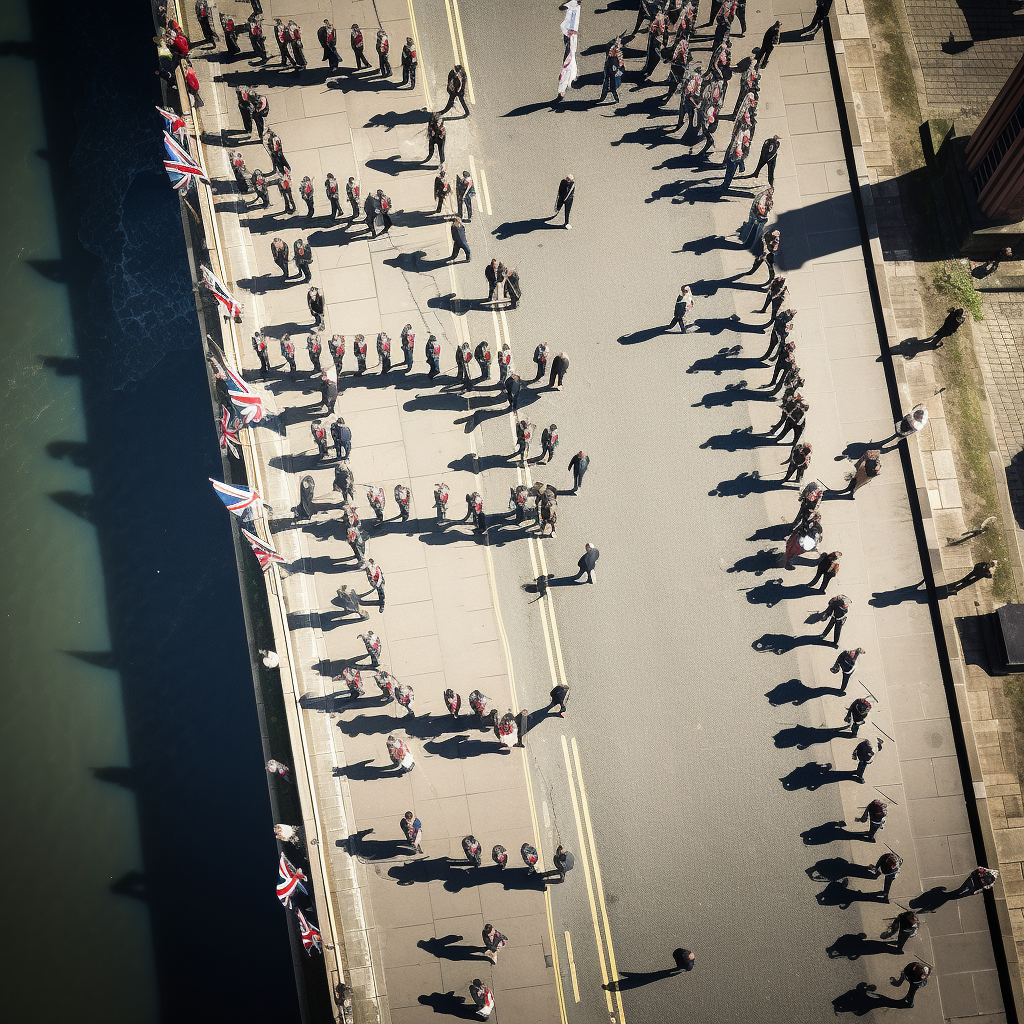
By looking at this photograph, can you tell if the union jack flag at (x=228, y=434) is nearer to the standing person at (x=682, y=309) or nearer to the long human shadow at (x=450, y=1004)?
the standing person at (x=682, y=309)

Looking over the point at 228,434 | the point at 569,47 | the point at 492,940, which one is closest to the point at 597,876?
the point at 492,940

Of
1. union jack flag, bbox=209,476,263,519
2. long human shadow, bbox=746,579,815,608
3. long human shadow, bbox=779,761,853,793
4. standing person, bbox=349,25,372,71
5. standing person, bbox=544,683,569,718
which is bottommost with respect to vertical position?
long human shadow, bbox=779,761,853,793

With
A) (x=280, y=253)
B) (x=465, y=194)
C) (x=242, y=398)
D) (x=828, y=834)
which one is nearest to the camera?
(x=828, y=834)

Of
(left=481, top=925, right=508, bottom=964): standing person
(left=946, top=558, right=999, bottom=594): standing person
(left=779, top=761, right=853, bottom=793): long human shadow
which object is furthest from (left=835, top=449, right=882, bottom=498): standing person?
(left=481, top=925, right=508, bottom=964): standing person

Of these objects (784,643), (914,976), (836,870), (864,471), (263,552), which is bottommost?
(914,976)

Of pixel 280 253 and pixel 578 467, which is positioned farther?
pixel 280 253

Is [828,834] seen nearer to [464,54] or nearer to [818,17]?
[818,17]

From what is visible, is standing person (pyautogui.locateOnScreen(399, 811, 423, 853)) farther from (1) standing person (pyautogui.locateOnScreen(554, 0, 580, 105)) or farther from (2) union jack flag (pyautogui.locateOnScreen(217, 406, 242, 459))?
(1) standing person (pyautogui.locateOnScreen(554, 0, 580, 105))
